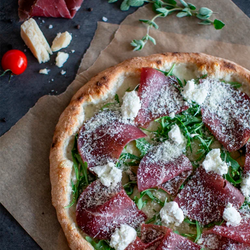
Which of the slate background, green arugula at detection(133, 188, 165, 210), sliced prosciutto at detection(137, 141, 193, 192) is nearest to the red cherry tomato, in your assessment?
the slate background

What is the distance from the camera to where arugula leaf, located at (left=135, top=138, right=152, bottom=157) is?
3.24 metres

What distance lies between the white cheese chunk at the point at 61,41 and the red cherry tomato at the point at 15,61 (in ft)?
1.17

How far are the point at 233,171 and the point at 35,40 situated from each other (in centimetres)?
248

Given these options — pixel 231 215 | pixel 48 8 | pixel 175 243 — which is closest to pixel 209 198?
pixel 231 215

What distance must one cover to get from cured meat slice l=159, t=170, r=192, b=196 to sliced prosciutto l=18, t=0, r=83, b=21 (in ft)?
7.12

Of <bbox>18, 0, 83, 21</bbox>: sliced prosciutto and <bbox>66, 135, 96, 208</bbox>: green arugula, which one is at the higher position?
<bbox>18, 0, 83, 21</bbox>: sliced prosciutto

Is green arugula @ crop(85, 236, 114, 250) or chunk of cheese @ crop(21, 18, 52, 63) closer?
green arugula @ crop(85, 236, 114, 250)

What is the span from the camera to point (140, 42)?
3.69 metres

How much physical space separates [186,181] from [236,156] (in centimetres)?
59

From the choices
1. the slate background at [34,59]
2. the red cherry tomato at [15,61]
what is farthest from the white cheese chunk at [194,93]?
the red cherry tomato at [15,61]

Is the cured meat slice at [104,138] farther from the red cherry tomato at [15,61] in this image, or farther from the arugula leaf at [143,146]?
the red cherry tomato at [15,61]

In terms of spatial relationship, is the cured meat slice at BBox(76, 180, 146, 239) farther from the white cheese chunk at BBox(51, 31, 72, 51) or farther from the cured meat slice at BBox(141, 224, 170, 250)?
the white cheese chunk at BBox(51, 31, 72, 51)

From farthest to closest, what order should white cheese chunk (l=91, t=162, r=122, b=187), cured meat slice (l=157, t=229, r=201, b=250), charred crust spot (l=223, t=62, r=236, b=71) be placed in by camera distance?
charred crust spot (l=223, t=62, r=236, b=71)
white cheese chunk (l=91, t=162, r=122, b=187)
cured meat slice (l=157, t=229, r=201, b=250)

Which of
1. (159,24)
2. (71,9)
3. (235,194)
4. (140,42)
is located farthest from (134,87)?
(235,194)
